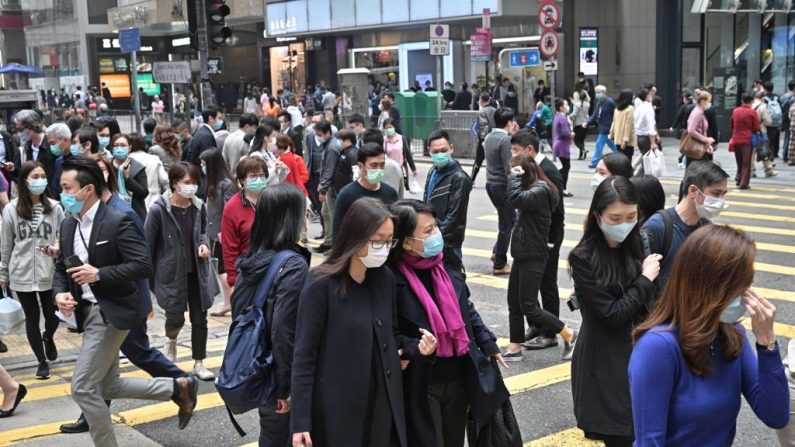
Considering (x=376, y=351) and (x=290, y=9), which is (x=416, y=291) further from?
(x=290, y=9)

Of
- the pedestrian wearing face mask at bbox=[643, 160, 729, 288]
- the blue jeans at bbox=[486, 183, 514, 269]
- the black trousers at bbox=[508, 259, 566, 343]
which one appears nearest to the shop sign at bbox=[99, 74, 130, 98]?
the blue jeans at bbox=[486, 183, 514, 269]

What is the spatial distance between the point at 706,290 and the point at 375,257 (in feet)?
5.06

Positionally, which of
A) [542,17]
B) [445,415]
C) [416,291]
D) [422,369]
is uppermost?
[542,17]

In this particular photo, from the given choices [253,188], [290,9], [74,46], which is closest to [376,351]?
[253,188]

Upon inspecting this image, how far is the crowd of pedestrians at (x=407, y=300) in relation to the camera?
9.95 feet

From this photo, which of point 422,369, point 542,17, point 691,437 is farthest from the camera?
point 542,17

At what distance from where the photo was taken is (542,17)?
18547 millimetres

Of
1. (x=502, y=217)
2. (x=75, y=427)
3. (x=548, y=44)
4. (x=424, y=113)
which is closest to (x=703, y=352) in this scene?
(x=75, y=427)

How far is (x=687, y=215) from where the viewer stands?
529 centimetres

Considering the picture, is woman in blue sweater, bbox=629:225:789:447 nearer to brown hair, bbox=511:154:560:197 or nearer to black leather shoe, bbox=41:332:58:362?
brown hair, bbox=511:154:560:197

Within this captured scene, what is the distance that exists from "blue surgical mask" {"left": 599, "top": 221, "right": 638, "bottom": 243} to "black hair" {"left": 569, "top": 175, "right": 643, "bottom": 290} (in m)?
0.05

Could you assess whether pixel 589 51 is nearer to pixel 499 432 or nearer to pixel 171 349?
pixel 171 349

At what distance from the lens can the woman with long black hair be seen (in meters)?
4.36

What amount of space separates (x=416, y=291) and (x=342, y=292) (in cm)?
50
